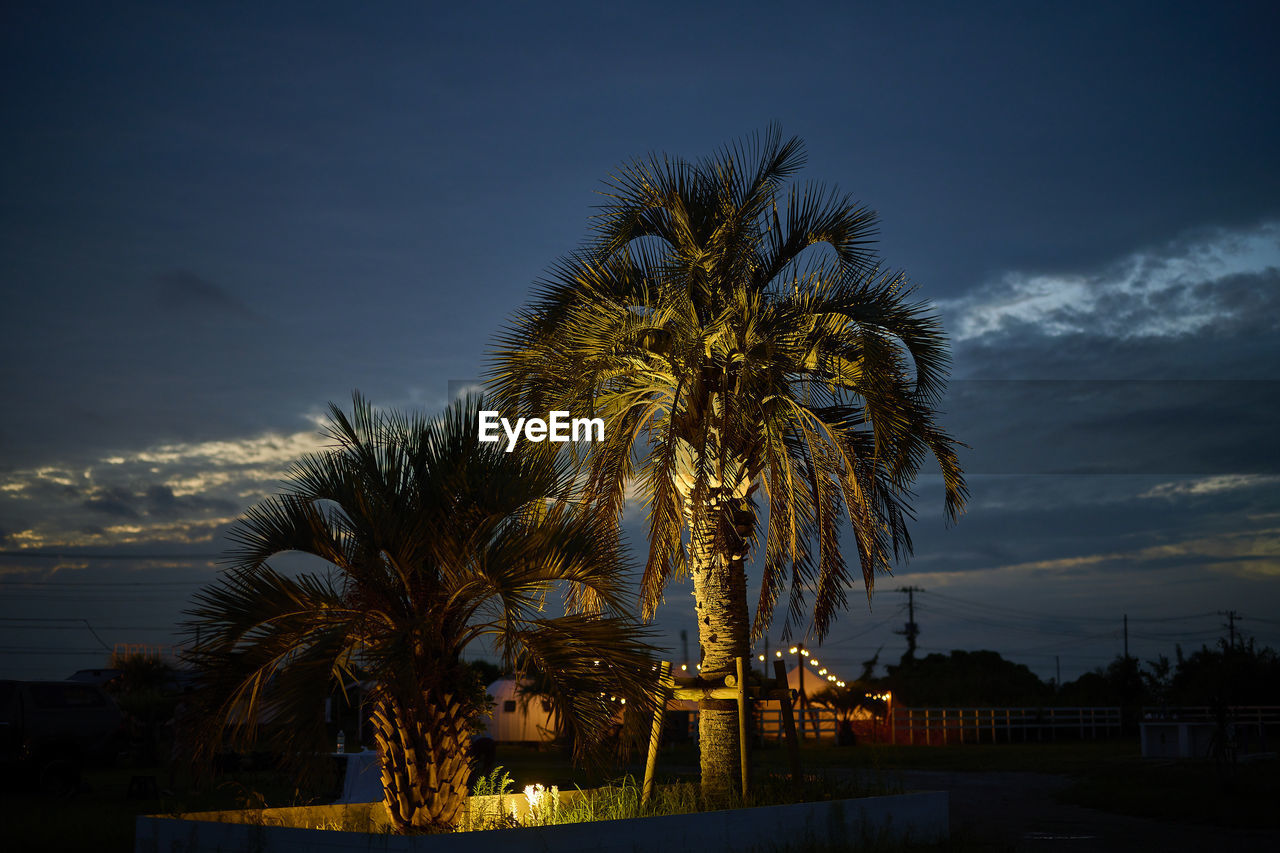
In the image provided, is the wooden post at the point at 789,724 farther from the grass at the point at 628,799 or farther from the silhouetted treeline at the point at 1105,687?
the silhouetted treeline at the point at 1105,687

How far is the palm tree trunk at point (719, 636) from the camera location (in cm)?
1186

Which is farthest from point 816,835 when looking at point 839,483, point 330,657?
point 330,657

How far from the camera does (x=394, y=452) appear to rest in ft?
28.8

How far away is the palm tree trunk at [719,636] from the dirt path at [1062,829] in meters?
2.64

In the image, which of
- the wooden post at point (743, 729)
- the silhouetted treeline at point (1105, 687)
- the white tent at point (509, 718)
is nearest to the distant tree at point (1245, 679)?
the silhouetted treeline at point (1105, 687)

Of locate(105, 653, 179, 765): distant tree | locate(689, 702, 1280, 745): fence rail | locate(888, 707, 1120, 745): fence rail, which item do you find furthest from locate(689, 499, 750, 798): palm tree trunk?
locate(888, 707, 1120, 745): fence rail

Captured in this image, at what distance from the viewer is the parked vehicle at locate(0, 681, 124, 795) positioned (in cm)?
1716

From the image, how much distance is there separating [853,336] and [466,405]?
15.9 feet

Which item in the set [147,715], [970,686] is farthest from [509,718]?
[970,686]

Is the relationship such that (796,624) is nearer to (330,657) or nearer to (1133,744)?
(330,657)

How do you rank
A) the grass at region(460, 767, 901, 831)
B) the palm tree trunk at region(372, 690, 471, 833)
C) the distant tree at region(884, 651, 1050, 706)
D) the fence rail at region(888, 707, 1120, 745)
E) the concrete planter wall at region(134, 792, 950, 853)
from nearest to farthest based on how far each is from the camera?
the concrete planter wall at region(134, 792, 950, 853) → the palm tree trunk at region(372, 690, 471, 833) → the grass at region(460, 767, 901, 831) → the fence rail at region(888, 707, 1120, 745) → the distant tree at region(884, 651, 1050, 706)

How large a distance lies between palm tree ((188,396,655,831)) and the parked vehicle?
36.6ft

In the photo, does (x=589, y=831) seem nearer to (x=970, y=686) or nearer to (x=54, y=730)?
(x=54, y=730)

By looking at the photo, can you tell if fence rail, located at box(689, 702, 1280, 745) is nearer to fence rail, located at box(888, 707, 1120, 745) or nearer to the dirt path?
fence rail, located at box(888, 707, 1120, 745)
